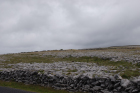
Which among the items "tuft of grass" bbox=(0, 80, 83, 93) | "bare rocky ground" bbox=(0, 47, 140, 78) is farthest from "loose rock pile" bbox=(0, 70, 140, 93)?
"bare rocky ground" bbox=(0, 47, 140, 78)

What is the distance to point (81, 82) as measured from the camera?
528 inches

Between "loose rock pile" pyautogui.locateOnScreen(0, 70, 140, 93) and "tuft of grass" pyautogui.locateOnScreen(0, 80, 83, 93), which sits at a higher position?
"loose rock pile" pyautogui.locateOnScreen(0, 70, 140, 93)

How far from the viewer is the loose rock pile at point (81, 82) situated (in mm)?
10384

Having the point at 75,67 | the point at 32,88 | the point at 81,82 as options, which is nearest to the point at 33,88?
the point at 32,88

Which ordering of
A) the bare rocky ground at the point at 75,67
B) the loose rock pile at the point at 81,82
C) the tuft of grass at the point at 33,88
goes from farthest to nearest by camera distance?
the bare rocky ground at the point at 75,67
the tuft of grass at the point at 33,88
the loose rock pile at the point at 81,82

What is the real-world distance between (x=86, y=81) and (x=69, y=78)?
2.19 m

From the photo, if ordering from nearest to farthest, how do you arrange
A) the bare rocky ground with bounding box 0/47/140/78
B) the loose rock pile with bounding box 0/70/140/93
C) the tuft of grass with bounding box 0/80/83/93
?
the loose rock pile with bounding box 0/70/140/93 < the tuft of grass with bounding box 0/80/83/93 < the bare rocky ground with bounding box 0/47/140/78

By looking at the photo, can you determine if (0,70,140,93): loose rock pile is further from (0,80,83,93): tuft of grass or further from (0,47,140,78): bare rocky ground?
(0,47,140,78): bare rocky ground

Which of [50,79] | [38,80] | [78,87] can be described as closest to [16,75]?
[38,80]

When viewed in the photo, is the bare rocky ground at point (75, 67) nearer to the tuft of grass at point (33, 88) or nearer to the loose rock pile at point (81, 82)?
the loose rock pile at point (81, 82)

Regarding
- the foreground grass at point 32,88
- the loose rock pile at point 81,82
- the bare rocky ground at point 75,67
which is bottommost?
the foreground grass at point 32,88

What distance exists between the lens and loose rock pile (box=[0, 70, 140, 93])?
34.1ft

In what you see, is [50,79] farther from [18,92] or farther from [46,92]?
[18,92]

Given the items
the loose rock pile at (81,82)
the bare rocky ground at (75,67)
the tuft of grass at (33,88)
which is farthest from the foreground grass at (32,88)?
the bare rocky ground at (75,67)
